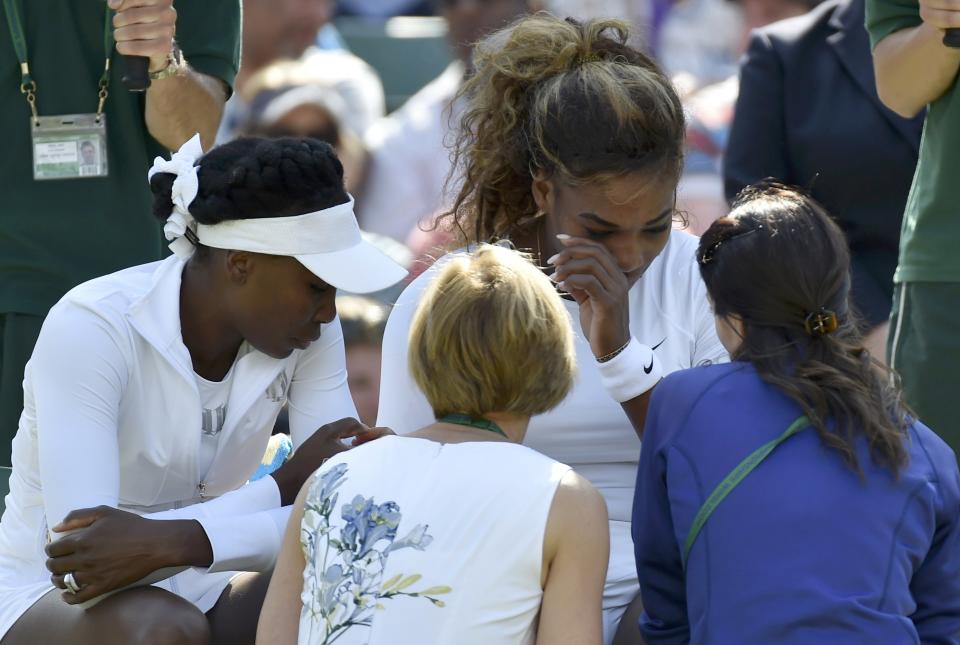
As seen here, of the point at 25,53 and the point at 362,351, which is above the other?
the point at 25,53

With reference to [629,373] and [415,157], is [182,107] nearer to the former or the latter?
[629,373]

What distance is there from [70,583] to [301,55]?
4861 millimetres

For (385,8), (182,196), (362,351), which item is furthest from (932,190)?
(385,8)

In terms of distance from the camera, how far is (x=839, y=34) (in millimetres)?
4012

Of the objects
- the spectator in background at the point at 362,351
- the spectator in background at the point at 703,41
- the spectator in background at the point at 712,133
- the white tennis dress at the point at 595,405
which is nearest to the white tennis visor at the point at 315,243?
the white tennis dress at the point at 595,405

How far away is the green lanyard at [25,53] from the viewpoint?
130 inches

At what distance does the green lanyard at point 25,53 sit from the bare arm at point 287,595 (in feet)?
4.15

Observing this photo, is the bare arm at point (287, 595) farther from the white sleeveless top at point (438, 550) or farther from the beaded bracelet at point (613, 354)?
the beaded bracelet at point (613, 354)

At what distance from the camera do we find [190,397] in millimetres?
2891

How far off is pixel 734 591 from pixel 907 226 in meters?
1.24

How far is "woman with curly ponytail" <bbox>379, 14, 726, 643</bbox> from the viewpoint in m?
2.79

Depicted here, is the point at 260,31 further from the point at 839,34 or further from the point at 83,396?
the point at 83,396

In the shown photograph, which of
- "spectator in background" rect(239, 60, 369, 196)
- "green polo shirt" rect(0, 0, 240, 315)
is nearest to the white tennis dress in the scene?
"green polo shirt" rect(0, 0, 240, 315)

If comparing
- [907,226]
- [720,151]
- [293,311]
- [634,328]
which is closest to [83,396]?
[293,311]
